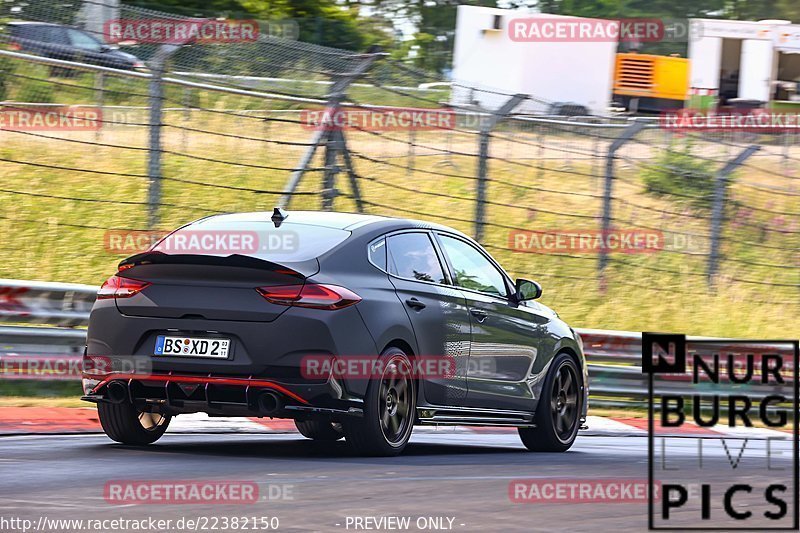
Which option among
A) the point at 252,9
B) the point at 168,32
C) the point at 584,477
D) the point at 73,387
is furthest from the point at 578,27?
the point at 584,477

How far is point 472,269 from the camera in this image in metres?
9.73

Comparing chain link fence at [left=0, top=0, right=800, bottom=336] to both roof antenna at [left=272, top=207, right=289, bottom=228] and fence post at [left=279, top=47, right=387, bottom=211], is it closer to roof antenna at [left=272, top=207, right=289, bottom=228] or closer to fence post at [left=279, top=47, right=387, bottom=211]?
fence post at [left=279, top=47, right=387, bottom=211]

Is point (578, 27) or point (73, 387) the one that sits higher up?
point (578, 27)

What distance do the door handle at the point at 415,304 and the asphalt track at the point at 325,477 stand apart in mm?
873

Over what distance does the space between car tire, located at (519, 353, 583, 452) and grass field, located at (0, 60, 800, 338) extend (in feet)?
11.6

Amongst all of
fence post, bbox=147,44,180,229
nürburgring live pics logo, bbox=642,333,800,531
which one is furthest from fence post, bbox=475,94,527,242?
fence post, bbox=147,44,180,229

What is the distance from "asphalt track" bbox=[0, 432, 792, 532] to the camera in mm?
6133

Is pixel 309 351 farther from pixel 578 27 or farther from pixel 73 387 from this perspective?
pixel 578 27

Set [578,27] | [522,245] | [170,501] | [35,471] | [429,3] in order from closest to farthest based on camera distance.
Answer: [170,501]
[35,471]
[522,245]
[578,27]
[429,3]

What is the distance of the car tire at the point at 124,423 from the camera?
8.64 metres

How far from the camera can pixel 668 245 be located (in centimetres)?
2031

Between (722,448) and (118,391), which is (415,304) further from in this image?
(722,448)

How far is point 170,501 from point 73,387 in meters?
5.92

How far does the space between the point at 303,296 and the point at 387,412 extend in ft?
3.05
